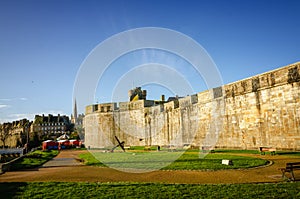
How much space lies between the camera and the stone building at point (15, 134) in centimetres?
6760

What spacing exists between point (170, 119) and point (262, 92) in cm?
1476

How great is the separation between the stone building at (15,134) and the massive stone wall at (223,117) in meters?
32.4

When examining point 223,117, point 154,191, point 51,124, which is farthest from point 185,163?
point 51,124

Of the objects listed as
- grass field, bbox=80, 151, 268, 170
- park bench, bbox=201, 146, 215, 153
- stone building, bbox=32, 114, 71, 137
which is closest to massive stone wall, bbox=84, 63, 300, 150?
park bench, bbox=201, 146, 215, 153

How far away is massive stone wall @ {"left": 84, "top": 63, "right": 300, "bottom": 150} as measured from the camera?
56.1 feet

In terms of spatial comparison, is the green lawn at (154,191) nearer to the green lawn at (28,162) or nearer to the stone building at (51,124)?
the green lawn at (28,162)

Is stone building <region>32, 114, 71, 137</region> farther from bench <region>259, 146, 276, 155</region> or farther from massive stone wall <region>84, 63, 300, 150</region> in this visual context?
bench <region>259, 146, 276, 155</region>

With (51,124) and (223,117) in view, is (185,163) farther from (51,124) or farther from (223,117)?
(51,124)

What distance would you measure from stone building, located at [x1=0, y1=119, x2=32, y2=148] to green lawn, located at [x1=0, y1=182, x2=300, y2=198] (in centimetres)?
5812

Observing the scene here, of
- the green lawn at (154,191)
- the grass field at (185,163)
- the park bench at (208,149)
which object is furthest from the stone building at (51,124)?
the green lawn at (154,191)

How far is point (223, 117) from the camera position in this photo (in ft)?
76.5

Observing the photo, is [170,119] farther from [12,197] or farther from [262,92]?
[12,197]

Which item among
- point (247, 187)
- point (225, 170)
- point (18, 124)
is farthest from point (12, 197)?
point (18, 124)

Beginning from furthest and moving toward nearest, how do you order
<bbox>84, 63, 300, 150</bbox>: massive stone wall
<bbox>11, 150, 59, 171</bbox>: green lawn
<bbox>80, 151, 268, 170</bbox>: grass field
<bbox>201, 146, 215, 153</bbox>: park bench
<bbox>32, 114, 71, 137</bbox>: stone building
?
1. <bbox>32, 114, 71, 137</bbox>: stone building
2. <bbox>201, 146, 215, 153</bbox>: park bench
3. <bbox>84, 63, 300, 150</bbox>: massive stone wall
4. <bbox>11, 150, 59, 171</bbox>: green lawn
5. <bbox>80, 151, 268, 170</bbox>: grass field
